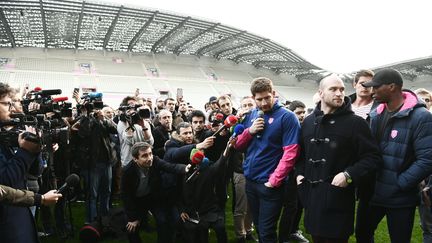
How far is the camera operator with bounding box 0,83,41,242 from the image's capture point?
239 centimetres

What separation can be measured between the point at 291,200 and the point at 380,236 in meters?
1.80

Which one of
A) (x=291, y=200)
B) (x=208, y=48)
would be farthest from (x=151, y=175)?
(x=208, y=48)

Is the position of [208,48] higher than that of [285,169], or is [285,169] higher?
[208,48]

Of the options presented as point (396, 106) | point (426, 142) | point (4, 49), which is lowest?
point (426, 142)

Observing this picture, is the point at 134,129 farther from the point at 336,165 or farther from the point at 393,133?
the point at 393,133

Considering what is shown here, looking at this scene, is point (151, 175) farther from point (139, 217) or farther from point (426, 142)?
point (426, 142)

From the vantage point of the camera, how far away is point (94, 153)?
4805 mm

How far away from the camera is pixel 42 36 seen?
24234 millimetres

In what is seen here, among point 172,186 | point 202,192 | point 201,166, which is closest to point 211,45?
point 172,186

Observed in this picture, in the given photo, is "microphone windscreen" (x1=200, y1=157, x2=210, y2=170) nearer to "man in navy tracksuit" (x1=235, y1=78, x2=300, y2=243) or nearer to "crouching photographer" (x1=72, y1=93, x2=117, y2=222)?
"man in navy tracksuit" (x1=235, y1=78, x2=300, y2=243)

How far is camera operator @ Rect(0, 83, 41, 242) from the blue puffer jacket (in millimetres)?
2784

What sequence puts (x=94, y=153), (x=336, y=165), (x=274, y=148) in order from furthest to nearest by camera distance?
(x=94, y=153) < (x=274, y=148) < (x=336, y=165)

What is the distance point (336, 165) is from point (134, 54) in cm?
3032

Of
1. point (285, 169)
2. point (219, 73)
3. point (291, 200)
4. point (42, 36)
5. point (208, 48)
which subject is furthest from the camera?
point (219, 73)
